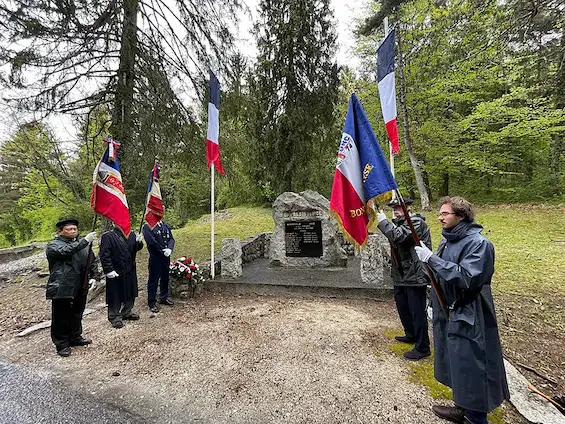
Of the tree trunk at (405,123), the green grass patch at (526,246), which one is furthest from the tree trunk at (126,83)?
the tree trunk at (405,123)

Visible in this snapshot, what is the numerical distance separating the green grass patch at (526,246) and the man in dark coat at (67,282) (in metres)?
6.56

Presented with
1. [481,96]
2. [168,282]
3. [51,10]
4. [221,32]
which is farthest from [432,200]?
[51,10]

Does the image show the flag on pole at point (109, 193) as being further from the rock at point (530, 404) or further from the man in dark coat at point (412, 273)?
the rock at point (530, 404)

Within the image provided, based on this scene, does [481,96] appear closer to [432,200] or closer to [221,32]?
[432,200]

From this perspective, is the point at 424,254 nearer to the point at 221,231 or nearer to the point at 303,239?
the point at 303,239

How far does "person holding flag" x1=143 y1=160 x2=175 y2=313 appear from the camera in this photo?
197 inches

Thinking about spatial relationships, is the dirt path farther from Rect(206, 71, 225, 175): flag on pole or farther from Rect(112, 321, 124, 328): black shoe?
Rect(206, 71, 225, 175): flag on pole

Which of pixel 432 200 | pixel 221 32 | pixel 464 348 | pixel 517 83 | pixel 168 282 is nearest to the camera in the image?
pixel 464 348

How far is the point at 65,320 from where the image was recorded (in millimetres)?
3756

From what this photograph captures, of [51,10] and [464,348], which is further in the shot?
[51,10]

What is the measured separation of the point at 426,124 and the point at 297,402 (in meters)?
12.9

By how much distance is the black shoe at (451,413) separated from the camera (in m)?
2.32

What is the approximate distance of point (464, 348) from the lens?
6.81 ft

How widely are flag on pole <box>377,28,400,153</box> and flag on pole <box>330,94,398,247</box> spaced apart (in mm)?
1504
